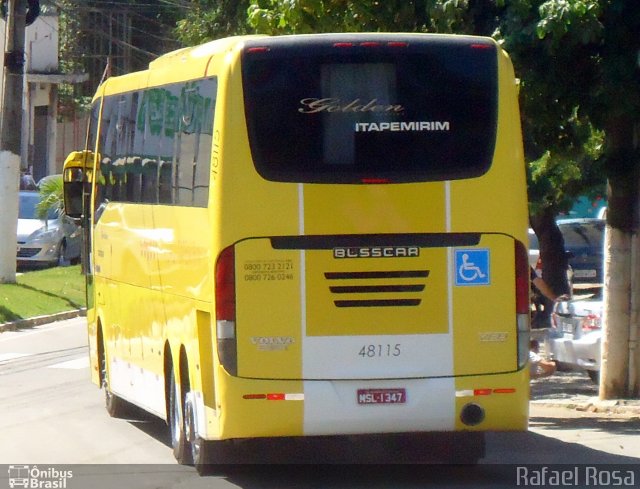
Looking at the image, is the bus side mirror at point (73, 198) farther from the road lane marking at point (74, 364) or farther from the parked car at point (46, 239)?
the parked car at point (46, 239)

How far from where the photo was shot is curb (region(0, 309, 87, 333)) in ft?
72.8

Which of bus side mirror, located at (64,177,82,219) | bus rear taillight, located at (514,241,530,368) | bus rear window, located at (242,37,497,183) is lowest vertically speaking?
bus rear taillight, located at (514,241,530,368)

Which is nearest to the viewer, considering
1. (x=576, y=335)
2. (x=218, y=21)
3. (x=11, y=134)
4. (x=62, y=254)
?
(x=576, y=335)

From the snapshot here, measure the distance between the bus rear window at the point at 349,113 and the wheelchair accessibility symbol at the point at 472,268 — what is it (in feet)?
1.79

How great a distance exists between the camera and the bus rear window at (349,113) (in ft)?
29.9

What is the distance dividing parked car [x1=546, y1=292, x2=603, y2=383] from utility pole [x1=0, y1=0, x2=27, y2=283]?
1243cm

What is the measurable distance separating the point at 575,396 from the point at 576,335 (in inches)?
28.5

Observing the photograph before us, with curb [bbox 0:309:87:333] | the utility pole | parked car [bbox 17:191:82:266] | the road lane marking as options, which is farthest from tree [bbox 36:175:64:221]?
the road lane marking

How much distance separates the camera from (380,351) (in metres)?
9.07

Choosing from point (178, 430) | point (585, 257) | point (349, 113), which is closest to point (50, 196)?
point (585, 257)

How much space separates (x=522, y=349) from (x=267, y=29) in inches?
237

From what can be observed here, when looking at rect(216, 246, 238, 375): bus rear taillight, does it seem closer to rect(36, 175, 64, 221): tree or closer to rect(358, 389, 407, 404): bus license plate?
rect(358, 389, 407, 404): bus license plate

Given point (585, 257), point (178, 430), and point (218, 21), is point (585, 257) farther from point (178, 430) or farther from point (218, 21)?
point (178, 430)

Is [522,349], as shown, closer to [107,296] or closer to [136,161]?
[136,161]
